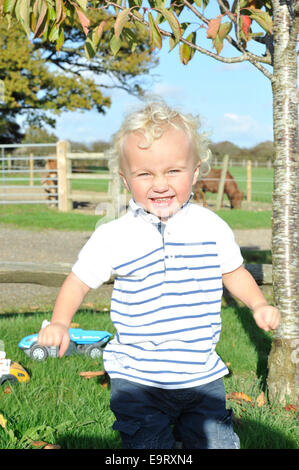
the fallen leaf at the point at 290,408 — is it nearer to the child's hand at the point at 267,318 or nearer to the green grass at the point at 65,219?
the child's hand at the point at 267,318

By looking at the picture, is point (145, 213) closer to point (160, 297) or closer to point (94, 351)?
point (160, 297)

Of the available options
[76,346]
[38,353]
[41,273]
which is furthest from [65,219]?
[38,353]

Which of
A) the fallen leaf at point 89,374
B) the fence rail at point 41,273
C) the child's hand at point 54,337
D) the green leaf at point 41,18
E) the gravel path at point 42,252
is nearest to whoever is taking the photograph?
the child's hand at point 54,337

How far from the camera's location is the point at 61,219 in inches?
550

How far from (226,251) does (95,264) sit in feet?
1.83

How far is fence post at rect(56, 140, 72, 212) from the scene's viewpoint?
54.1 ft

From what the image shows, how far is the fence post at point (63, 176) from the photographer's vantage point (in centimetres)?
1648

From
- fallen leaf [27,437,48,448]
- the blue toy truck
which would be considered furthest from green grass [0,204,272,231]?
fallen leaf [27,437,48,448]

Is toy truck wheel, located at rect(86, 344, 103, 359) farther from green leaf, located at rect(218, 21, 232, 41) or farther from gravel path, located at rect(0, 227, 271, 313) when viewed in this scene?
green leaf, located at rect(218, 21, 232, 41)

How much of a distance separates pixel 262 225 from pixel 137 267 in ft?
38.9

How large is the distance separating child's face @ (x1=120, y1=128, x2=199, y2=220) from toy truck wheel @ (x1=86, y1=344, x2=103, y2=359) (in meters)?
1.96

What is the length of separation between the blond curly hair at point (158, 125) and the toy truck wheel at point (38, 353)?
193 cm

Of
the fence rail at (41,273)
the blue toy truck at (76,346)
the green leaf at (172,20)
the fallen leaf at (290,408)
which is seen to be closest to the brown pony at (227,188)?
the fence rail at (41,273)

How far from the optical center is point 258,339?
4410 mm
